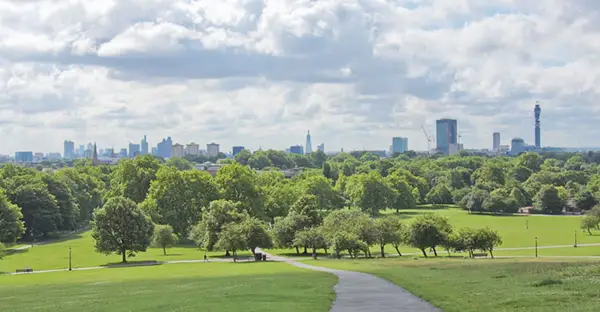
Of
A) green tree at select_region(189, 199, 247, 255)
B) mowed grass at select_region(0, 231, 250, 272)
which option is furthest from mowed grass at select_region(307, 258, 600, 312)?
mowed grass at select_region(0, 231, 250, 272)

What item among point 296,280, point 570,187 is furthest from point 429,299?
point 570,187

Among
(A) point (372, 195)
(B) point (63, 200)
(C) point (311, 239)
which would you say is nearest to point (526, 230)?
(A) point (372, 195)

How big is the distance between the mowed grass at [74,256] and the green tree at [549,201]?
9572cm

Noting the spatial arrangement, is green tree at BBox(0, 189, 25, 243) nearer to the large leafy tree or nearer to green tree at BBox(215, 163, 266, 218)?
the large leafy tree

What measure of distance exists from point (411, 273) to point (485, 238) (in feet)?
110

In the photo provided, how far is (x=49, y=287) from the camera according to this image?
4719 centimetres

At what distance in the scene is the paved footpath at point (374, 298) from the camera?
28.6 m

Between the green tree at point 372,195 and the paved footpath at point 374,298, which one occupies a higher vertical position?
the green tree at point 372,195

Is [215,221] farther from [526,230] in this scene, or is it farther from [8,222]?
[526,230]

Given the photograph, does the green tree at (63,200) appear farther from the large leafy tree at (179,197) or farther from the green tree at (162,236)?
the green tree at (162,236)

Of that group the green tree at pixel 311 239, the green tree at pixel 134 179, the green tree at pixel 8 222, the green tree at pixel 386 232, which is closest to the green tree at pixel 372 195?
the green tree at pixel 134 179

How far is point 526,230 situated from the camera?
116875 millimetres

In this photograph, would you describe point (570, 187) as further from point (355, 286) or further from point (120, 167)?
point (355, 286)

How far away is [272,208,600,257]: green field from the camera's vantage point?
8612 centimetres
